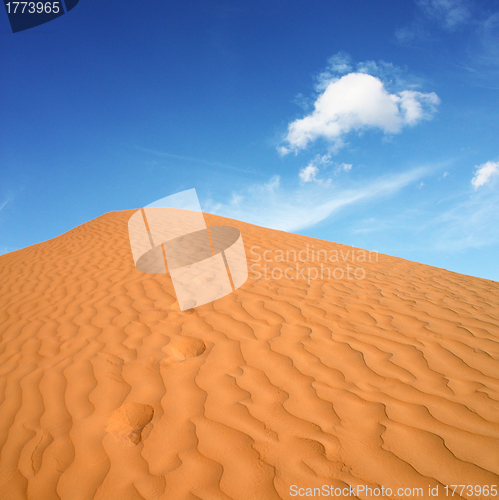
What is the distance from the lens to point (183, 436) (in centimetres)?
191

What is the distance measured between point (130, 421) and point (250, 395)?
0.83 metres

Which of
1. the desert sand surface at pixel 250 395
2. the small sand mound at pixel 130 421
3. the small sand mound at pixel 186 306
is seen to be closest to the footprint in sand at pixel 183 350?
the desert sand surface at pixel 250 395

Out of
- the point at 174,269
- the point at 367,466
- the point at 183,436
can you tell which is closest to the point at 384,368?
the point at 367,466

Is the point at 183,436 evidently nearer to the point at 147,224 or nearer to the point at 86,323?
the point at 86,323

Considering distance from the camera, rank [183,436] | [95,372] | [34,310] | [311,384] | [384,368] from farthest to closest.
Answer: [34,310] → [95,372] → [384,368] → [311,384] → [183,436]

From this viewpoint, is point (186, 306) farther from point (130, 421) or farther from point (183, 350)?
point (130, 421)

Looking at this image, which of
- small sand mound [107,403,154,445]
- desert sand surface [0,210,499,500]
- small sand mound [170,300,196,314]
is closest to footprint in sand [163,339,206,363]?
desert sand surface [0,210,499,500]

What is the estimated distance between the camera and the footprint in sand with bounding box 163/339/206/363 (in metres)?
2.79

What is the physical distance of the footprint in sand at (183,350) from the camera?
2.79m

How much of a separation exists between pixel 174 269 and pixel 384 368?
12.1 ft

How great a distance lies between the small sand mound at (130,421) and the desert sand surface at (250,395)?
10 millimetres

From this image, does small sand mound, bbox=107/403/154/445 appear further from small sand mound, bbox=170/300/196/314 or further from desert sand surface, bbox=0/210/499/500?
small sand mound, bbox=170/300/196/314

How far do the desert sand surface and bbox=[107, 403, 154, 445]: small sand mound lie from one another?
1 centimetres

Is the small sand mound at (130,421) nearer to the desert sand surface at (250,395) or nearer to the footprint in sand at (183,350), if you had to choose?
the desert sand surface at (250,395)
